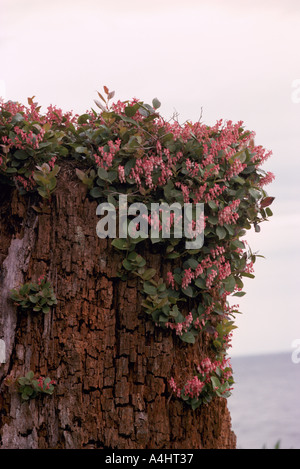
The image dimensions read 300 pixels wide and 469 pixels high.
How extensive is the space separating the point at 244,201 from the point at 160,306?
1.57 m

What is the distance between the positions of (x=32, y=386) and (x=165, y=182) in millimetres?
2451

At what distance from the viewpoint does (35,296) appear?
525 cm

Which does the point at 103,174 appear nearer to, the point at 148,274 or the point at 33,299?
the point at 148,274

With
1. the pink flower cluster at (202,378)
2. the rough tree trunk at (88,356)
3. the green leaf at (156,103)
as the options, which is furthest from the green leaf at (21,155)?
the pink flower cluster at (202,378)

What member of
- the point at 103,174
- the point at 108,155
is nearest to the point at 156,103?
the point at 108,155

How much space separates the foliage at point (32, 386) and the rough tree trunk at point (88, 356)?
9 centimetres

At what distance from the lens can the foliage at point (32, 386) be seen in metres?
5.07

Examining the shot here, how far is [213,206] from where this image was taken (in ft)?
17.5

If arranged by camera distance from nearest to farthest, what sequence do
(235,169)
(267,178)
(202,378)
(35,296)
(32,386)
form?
(32,386) → (35,296) → (202,378) → (235,169) → (267,178)

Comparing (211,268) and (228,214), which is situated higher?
(228,214)

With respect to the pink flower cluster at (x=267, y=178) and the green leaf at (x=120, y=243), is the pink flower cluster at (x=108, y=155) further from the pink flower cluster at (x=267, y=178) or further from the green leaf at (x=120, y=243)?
the pink flower cluster at (x=267, y=178)
